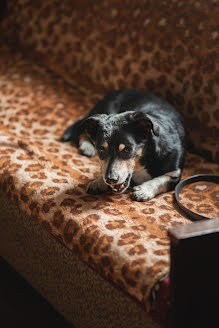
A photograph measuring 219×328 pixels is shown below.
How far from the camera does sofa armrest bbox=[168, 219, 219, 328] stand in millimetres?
1145

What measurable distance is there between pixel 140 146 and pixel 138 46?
991mm

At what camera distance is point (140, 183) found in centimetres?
194

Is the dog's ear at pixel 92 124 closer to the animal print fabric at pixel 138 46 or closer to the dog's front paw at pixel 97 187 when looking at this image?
the dog's front paw at pixel 97 187

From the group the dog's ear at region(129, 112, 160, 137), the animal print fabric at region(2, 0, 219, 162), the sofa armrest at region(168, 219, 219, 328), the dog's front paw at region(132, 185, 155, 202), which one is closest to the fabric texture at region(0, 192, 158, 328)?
A: the sofa armrest at region(168, 219, 219, 328)

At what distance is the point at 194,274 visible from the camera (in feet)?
3.94

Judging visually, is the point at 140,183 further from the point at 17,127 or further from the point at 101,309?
the point at 17,127

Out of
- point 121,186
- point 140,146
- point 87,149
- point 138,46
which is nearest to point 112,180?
point 121,186

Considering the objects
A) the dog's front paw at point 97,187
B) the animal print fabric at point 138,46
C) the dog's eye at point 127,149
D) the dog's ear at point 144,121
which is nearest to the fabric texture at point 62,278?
the dog's front paw at point 97,187

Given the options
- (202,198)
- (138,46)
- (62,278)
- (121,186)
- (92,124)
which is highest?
(138,46)

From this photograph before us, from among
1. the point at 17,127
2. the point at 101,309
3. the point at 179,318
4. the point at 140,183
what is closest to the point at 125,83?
the point at 17,127

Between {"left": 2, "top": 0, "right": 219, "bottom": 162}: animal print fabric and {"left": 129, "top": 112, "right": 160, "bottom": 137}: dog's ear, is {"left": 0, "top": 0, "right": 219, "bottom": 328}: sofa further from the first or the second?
{"left": 129, "top": 112, "right": 160, "bottom": 137}: dog's ear

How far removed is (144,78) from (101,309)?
1494 millimetres

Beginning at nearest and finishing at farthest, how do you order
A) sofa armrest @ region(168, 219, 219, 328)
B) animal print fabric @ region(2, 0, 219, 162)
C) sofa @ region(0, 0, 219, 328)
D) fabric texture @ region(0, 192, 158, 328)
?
sofa armrest @ region(168, 219, 219, 328)
sofa @ region(0, 0, 219, 328)
fabric texture @ region(0, 192, 158, 328)
animal print fabric @ region(2, 0, 219, 162)

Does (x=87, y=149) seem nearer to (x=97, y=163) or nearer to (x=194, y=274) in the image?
(x=97, y=163)
